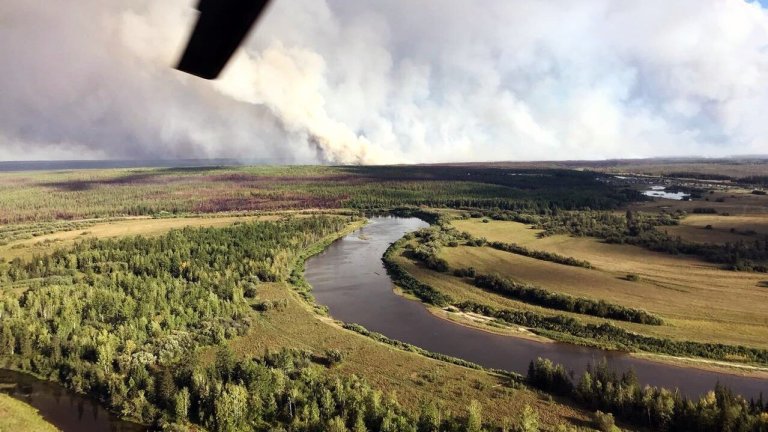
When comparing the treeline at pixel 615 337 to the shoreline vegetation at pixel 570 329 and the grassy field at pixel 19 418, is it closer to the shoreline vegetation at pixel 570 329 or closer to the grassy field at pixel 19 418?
the shoreline vegetation at pixel 570 329

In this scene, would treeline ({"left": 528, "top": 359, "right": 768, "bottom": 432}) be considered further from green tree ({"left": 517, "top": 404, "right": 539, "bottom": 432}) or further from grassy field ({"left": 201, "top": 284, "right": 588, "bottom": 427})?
green tree ({"left": 517, "top": 404, "right": 539, "bottom": 432})

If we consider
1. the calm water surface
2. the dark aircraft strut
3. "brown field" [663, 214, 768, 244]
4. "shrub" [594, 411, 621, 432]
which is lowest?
the calm water surface

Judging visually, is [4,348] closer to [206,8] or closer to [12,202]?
[206,8]

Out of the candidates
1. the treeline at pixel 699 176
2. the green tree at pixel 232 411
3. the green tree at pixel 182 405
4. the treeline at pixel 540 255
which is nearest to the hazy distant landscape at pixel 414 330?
the green tree at pixel 232 411

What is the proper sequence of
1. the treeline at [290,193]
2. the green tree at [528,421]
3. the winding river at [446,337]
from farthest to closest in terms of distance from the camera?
1. the treeline at [290,193]
2. the winding river at [446,337]
3. the green tree at [528,421]

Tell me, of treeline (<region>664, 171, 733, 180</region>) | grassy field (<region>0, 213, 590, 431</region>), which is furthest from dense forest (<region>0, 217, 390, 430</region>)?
treeline (<region>664, 171, 733, 180</region>)

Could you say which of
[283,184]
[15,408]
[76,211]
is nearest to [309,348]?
[15,408]

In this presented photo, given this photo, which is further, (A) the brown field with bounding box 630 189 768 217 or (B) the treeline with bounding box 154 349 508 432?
(A) the brown field with bounding box 630 189 768 217
